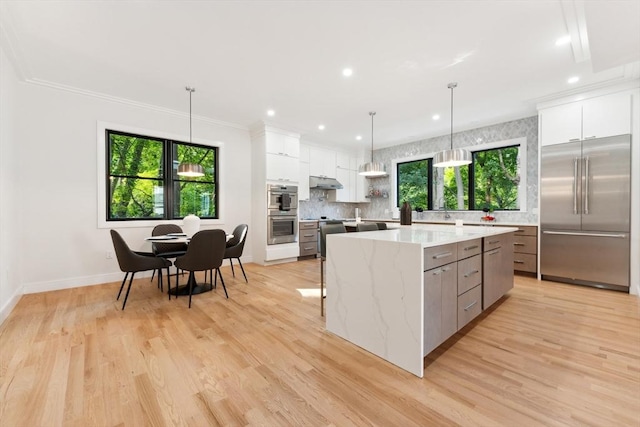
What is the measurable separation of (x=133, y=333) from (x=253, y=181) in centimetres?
365

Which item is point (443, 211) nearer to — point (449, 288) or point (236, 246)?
point (449, 288)

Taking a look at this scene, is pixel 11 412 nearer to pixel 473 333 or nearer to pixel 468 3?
pixel 473 333

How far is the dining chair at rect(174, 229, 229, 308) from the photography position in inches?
119

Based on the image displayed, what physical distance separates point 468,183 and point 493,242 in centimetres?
326

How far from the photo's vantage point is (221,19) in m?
2.39

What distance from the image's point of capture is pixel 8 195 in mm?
2930

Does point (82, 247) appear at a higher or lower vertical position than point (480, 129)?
lower

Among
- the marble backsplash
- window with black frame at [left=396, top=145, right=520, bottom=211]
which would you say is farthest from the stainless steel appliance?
window with black frame at [left=396, top=145, right=520, bottom=211]

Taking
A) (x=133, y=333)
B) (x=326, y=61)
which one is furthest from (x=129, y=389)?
(x=326, y=61)

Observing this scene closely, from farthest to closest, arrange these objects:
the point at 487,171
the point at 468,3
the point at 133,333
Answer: the point at 487,171 → the point at 133,333 → the point at 468,3

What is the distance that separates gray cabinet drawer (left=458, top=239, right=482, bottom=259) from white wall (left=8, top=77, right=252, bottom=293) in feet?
13.1

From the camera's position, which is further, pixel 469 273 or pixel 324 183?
pixel 324 183

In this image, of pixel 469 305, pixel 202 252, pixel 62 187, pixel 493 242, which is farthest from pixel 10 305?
pixel 493 242

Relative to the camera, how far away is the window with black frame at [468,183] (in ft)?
16.8
